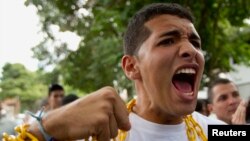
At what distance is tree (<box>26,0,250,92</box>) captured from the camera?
23.0ft

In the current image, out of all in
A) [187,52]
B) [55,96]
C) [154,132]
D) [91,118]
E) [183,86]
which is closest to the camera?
[91,118]

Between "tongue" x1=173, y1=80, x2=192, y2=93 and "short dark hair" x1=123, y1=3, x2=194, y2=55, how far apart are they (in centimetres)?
31

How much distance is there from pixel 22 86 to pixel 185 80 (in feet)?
154

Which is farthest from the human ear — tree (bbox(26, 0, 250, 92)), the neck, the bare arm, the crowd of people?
tree (bbox(26, 0, 250, 92))

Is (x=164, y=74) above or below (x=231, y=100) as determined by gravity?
below

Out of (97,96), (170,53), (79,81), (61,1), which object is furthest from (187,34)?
(79,81)

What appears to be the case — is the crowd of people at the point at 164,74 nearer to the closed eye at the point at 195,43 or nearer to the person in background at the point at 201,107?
the closed eye at the point at 195,43

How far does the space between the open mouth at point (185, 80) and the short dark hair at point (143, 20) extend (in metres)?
0.28

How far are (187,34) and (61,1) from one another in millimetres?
5167

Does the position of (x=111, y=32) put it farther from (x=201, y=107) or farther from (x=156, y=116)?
(x=156, y=116)

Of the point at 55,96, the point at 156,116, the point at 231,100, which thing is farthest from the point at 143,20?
the point at 55,96

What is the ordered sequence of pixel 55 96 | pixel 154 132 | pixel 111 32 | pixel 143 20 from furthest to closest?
1. pixel 111 32
2. pixel 55 96
3. pixel 143 20
4. pixel 154 132

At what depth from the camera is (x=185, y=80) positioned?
2.57 m

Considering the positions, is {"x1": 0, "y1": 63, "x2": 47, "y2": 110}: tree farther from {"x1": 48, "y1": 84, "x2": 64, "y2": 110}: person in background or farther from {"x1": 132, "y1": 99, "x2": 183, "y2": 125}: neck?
{"x1": 132, "y1": 99, "x2": 183, "y2": 125}: neck
